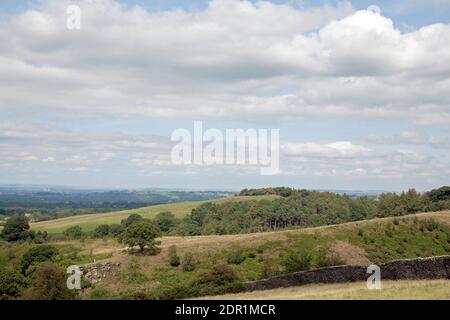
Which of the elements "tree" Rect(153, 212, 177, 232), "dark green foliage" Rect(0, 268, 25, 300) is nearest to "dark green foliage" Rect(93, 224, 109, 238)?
"tree" Rect(153, 212, 177, 232)

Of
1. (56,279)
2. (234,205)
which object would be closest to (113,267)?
(56,279)

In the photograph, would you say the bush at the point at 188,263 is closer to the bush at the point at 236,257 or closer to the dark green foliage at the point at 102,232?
the bush at the point at 236,257

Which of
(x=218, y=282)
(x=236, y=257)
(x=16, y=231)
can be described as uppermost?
(x=218, y=282)

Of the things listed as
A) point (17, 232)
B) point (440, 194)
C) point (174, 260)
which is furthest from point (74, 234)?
point (440, 194)

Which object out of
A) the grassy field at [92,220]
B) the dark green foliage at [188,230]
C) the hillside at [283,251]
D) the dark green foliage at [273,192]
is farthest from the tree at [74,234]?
the dark green foliage at [273,192]

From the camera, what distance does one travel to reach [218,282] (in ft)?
96.2

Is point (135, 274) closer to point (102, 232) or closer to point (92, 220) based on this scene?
point (102, 232)

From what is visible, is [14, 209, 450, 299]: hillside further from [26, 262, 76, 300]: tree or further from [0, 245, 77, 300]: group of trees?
[26, 262, 76, 300]: tree

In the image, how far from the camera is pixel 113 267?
53312 mm

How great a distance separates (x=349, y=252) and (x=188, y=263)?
820 inches

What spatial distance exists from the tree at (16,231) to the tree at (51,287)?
244 ft
